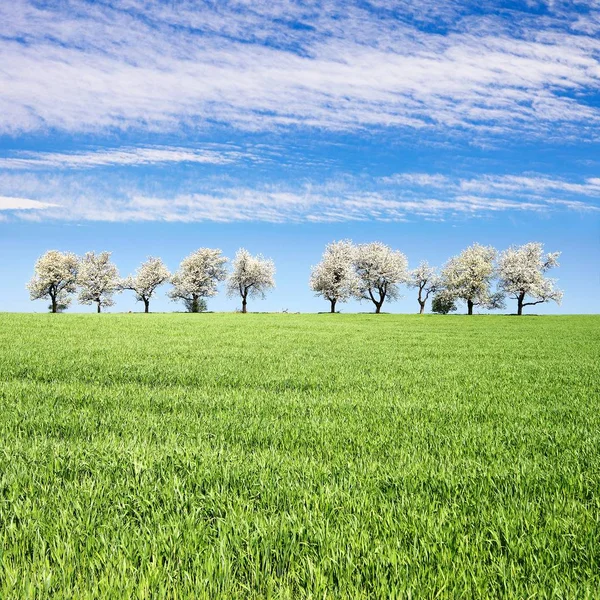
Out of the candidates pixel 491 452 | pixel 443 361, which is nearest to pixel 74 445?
pixel 491 452

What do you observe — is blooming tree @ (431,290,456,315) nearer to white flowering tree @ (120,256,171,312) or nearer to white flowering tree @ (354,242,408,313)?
white flowering tree @ (354,242,408,313)

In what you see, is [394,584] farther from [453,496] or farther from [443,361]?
[443,361]

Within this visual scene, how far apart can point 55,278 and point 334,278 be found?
5833cm

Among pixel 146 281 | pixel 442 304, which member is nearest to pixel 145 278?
pixel 146 281

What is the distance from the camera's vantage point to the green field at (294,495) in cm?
322

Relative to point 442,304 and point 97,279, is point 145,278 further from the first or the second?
point 442,304

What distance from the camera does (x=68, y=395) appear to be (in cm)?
901

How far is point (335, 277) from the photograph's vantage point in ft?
314

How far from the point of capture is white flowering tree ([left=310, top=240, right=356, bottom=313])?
9456 centimetres

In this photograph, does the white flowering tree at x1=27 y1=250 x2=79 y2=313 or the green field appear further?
the white flowering tree at x1=27 y1=250 x2=79 y2=313

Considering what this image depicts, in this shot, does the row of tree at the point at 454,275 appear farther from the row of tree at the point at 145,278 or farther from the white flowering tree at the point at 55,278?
the white flowering tree at the point at 55,278

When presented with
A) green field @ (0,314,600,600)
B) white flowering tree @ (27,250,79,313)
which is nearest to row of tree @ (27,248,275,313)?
white flowering tree @ (27,250,79,313)

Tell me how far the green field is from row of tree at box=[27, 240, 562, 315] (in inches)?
3410

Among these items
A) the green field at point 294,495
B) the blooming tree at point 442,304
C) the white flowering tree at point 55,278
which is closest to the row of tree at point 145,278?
the white flowering tree at point 55,278
